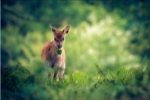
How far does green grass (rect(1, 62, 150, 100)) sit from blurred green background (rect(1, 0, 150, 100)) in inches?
439

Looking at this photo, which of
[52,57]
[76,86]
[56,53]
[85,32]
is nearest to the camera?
[76,86]

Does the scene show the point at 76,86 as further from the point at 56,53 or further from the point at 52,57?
the point at 56,53

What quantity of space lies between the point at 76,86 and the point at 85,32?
46.0ft

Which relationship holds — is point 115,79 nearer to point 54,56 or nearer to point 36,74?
point 36,74

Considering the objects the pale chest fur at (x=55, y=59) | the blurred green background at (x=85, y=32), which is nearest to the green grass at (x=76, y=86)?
the pale chest fur at (x=55, y=59)

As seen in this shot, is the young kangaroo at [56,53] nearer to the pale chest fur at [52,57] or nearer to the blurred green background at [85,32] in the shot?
the pale chest fur at [52,57]

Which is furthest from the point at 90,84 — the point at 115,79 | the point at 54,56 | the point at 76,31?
the point at 76,31

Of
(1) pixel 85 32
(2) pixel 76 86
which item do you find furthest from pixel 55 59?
(1) pixel 85 32

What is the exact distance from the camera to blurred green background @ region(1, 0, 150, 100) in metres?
16.2

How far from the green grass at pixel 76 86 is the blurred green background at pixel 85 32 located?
11138 mm

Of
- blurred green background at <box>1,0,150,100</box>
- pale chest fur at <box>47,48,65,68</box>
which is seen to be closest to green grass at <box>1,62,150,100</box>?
pale chest fur at <box>47,48,65,68</box>

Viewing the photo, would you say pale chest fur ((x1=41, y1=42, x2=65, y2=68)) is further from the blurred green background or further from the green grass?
the blurred green background

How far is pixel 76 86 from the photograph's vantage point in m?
3.60

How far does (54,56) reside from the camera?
604 cm
